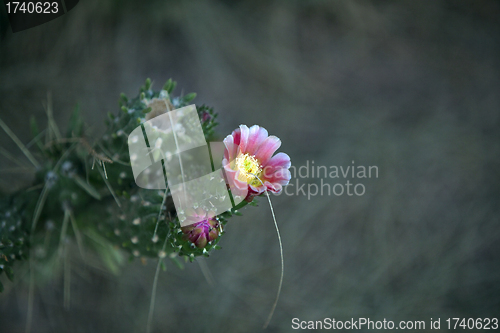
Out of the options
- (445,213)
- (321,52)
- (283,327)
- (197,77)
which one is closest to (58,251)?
(197,77)

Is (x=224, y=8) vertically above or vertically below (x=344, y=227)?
above

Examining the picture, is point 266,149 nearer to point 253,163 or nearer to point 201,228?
point 253,163

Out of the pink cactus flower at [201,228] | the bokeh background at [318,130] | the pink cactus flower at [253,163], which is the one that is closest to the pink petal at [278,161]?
the pink cactus flower at [253,163]

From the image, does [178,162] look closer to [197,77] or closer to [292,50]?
[197,77]

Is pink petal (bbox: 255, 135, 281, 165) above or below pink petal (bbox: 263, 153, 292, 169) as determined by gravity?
above

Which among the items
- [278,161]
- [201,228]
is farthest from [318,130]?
[201,228]

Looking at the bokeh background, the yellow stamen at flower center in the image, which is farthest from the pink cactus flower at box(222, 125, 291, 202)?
the bokeh background

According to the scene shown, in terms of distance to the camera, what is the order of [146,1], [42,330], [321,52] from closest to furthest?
[42,330] < [146,1] < [321,52]

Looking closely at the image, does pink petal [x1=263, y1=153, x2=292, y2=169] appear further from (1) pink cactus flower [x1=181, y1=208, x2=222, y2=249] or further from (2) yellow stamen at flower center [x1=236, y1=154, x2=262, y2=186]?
(1) pink cactus flower [x1=181, y1=208, x2=222, y2=249]
